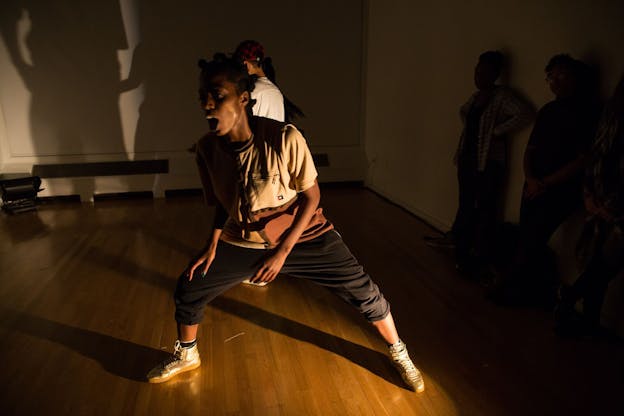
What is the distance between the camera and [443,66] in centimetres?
358

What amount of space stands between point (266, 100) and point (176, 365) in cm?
141

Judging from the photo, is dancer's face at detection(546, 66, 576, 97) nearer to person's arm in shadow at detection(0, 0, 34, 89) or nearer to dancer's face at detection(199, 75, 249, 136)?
dancer's face at detection(199, 75, 249, 136)

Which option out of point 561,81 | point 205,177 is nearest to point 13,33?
point 205,177

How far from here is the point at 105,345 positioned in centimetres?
215

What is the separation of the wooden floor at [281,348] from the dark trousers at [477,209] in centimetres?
20

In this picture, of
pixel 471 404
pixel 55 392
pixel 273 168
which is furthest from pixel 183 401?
pixel 471 404

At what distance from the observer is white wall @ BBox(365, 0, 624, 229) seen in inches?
89.4

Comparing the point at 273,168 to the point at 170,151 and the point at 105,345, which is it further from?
the point at 170,151

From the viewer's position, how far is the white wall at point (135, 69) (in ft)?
15.9

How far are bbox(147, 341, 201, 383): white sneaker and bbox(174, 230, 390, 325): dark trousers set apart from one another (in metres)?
0.29

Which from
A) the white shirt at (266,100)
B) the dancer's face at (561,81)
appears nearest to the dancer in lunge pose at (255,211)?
the white shirt at (266,100)

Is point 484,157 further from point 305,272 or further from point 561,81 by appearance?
point 305,272

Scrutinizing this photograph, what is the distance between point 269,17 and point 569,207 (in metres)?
4.03

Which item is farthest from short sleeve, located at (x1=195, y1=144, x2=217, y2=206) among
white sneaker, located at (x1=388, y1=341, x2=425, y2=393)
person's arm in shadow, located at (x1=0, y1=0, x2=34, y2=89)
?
person's arm in shadow, located at (x1=0, y1=0, x2=34, y2=89)
